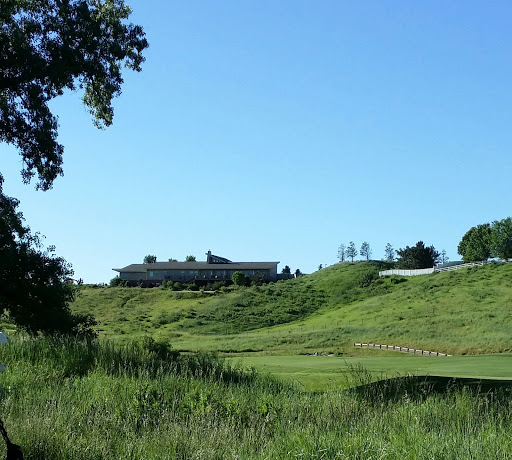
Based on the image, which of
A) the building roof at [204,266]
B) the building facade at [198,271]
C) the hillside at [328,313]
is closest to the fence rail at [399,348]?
the hillside at [328,313]

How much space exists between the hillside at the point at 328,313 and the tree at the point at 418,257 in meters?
9.57

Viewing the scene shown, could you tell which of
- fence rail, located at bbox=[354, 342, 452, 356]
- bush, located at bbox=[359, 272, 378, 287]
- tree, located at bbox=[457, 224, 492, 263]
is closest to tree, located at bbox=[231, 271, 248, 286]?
bush, located at bbox=[359, 272, 378, 287]

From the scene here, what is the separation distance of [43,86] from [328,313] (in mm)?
67358

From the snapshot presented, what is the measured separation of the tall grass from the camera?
22.5 ft

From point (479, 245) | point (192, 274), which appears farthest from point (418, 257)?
point (192, 274)

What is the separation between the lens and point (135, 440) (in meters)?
7.62

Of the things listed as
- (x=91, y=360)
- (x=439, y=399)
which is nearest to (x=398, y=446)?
(x=439, y=399)

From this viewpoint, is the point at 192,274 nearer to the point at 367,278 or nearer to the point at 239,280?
the point at 239,280

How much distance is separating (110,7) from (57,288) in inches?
429

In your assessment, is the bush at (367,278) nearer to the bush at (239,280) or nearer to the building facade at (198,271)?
the bush at (239,280)

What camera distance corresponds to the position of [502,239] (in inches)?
4665

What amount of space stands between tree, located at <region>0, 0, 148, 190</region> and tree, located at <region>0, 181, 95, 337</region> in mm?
2519

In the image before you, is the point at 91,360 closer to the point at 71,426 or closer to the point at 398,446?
the point at 71,426

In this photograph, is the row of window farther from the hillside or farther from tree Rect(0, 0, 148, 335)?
tree Rect(0, 0, 148, 335)
